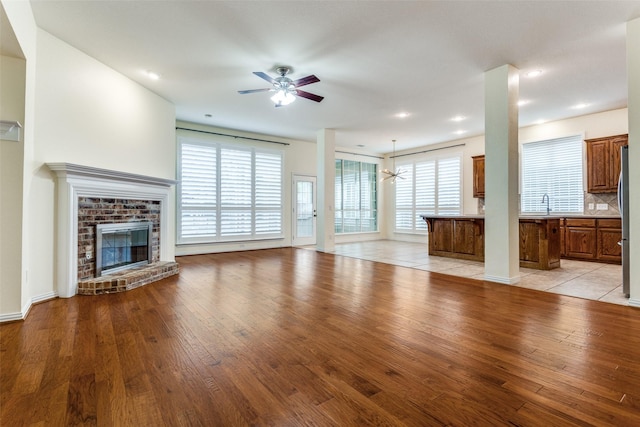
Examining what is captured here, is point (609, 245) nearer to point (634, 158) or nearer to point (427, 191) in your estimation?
point (634, 158)

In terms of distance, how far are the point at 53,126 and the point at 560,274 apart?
7.23 m

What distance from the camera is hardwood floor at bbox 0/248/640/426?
4.82 ft

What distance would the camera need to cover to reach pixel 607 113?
604 centimetres

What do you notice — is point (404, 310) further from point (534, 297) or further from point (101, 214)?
point (101, 214)

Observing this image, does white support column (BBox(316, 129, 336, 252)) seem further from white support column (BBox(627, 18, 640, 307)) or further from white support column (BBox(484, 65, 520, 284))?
white support column (BBox(627, 18, 640, 307))

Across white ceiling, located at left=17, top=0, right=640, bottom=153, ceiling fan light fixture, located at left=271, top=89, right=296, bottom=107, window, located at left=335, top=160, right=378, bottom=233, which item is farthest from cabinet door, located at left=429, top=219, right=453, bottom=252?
ceiling fan light fixture, located at left=271, top=89, right=296, bottom=107

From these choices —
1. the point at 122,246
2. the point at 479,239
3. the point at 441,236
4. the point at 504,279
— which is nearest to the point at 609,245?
the point at 479,239

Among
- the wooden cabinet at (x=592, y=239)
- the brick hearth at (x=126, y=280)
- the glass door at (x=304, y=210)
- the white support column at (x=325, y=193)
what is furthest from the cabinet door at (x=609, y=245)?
the brick hearth at (x=126, y=280)

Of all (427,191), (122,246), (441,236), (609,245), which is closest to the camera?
(122,246)

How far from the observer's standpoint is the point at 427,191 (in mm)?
9328

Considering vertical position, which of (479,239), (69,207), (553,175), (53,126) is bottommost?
(479,239)

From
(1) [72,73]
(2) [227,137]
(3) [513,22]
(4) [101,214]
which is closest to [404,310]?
(3) [513,22]

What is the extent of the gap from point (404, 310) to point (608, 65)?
454 cm

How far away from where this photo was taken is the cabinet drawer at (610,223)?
215 inches
